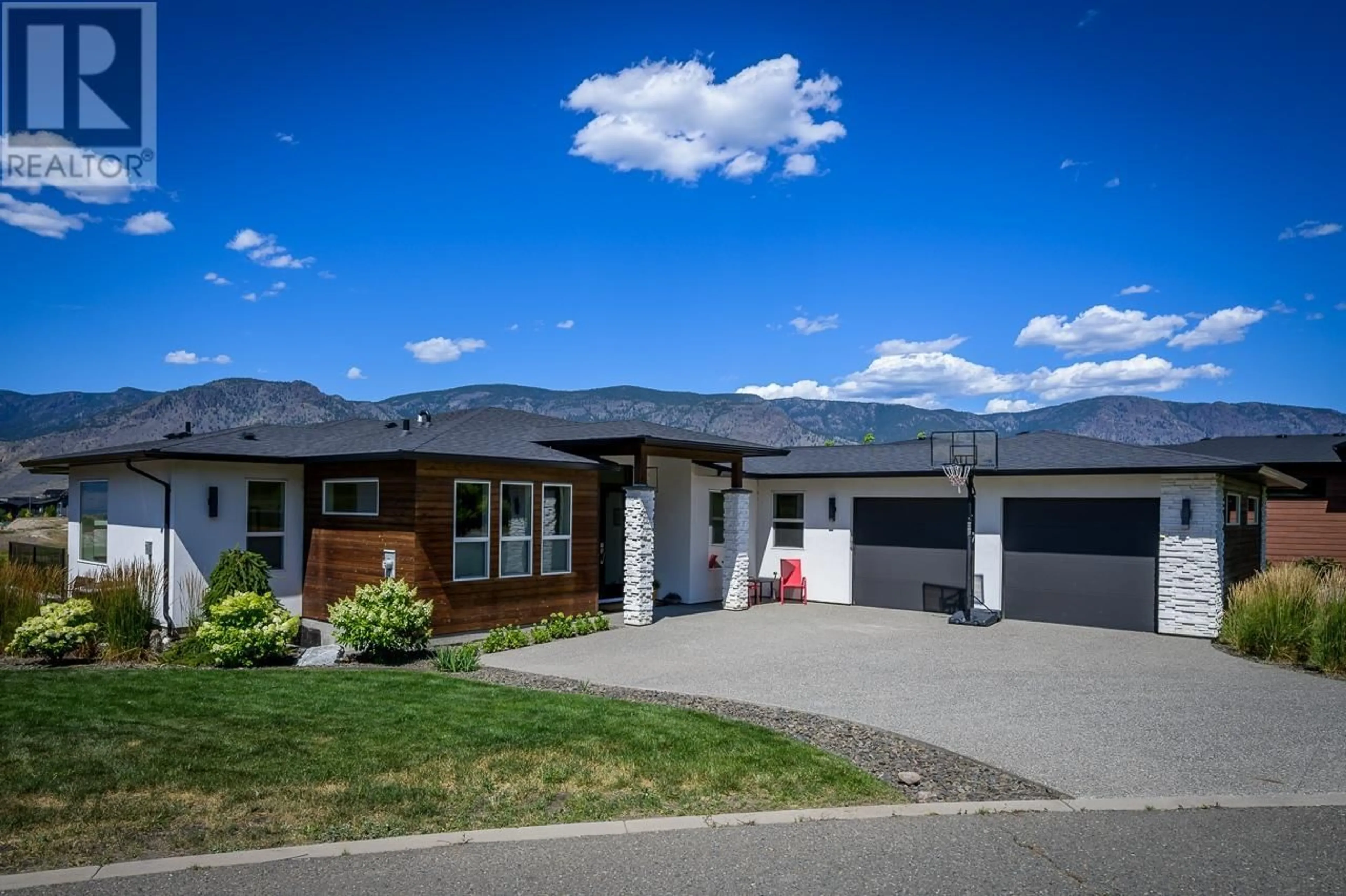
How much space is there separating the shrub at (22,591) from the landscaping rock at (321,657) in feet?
11.8

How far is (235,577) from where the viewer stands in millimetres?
12547

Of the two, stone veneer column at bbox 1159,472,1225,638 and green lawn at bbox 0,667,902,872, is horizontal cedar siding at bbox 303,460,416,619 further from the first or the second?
stone veneer column at bbox 1159,472,1225,638

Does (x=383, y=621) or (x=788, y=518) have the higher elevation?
(x=788, y=518)

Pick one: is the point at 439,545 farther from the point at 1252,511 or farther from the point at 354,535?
the point at 1252,511

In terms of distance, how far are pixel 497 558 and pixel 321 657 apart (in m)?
3.13

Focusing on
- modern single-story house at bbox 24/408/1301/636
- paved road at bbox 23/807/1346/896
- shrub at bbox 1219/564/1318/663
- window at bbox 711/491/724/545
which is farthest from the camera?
window at bbox 711/491/724/545

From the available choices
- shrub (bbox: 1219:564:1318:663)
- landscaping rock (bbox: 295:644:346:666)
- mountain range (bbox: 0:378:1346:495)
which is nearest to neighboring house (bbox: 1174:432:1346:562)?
shrub (bbox: 1219:564:1318:663)

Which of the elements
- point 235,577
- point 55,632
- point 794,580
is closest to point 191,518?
point 235,577

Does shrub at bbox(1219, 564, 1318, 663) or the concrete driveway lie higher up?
shrub at bbox(1219, 564, 1318, 663)

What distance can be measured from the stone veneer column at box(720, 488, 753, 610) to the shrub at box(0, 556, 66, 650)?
11.0 m

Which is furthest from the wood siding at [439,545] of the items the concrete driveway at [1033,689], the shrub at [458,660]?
the shrub at [458,660]

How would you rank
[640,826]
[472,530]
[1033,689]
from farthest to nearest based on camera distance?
[472,530], [1033,689], [640,826]

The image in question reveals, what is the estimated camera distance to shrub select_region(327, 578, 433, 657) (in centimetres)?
1098

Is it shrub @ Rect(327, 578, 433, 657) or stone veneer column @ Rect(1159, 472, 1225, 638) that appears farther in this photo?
stone veneer column @ Rect(1159, 472, 1225, 638)
